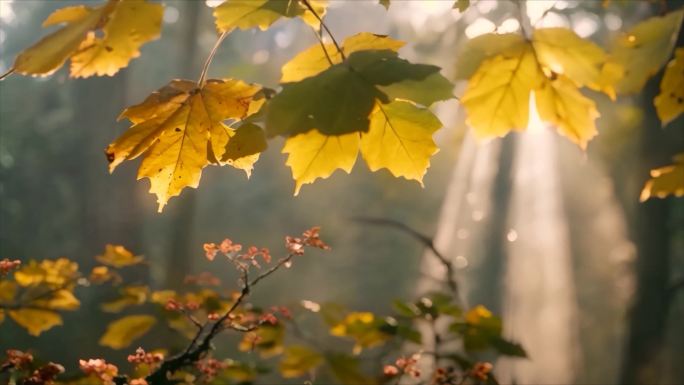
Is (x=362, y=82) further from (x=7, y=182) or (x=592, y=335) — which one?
(x=592, y=335)

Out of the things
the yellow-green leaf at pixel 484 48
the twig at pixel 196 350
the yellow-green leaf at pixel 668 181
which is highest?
the yellow-green leaf at pixel 484 48

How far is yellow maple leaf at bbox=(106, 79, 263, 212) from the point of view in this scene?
0.86m

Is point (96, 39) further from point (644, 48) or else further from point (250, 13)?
point (644, 48)

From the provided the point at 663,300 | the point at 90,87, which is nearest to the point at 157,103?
the point at 663,300

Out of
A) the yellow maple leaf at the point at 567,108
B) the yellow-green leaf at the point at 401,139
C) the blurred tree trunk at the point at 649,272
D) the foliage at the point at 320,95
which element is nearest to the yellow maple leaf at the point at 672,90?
the foliage at the point at 320,95

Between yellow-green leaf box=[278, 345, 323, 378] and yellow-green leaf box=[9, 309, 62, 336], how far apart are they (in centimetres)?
67

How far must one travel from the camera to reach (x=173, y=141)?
90 centimetres

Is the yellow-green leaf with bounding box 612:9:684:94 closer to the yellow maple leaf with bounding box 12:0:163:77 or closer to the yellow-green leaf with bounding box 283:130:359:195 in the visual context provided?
the yellow-green leaf with bounding box 283:130:359:195

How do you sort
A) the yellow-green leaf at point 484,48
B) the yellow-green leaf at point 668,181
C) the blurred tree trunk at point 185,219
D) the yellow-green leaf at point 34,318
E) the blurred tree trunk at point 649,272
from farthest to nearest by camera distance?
the blurred tree trunk at point 185,219
the blurred tree trunk at point 649,272
the yellow-green leaf at point 34,318
the yellow-green leaf at point 668,181
the yellow-green leaf at point 484,48

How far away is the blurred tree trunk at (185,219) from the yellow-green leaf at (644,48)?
643cm

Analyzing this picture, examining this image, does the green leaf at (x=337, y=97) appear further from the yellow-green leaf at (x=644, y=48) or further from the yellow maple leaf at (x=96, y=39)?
→ the yellow-green leaf at (x=644, y=48)

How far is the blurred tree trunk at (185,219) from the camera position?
740cm

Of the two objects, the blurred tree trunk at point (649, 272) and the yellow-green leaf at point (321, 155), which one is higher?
the yellow-green leaf at point (321, 155)

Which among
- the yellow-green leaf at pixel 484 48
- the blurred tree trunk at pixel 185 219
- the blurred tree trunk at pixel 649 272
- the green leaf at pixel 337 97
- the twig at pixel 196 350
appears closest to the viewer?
the green leaf at pixel 337 97
